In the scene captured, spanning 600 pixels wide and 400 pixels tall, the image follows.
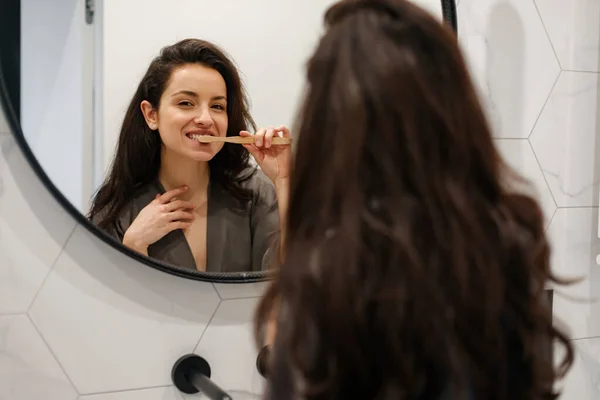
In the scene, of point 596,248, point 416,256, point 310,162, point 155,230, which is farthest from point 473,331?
point 596,248

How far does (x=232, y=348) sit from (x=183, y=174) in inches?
10.4

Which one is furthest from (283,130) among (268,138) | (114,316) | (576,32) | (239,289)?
(576,32)

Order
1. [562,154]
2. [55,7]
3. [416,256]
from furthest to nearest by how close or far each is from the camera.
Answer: [562,154] < [55,7] < [416,256]

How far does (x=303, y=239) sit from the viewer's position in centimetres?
50

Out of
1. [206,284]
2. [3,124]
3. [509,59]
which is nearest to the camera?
[3,124]

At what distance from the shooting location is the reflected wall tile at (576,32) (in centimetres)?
110

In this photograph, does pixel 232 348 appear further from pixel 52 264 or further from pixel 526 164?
pixel 526 164

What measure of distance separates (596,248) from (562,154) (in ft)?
0.61

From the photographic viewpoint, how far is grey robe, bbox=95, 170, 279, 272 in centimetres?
89

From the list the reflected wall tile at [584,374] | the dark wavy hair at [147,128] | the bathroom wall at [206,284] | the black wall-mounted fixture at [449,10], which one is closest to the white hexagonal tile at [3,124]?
the bathroom wall at [206,284]

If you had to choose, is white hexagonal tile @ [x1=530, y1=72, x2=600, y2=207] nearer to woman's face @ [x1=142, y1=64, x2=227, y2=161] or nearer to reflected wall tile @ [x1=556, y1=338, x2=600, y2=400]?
reflected wall tile @ [x1=556, y1=338, x2=600, y2=400]

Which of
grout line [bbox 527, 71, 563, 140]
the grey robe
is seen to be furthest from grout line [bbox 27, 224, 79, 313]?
grout line [bbox 527, 71, 563, 140]

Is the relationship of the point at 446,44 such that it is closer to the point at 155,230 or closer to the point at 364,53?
the point at 364,53

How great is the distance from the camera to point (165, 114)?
0.86 metres
